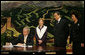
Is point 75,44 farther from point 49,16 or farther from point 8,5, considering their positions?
point 8,5

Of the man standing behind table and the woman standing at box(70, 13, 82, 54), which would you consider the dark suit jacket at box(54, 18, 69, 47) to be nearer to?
the man standing behind table

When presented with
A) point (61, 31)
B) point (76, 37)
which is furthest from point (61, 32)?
point (76, 37)

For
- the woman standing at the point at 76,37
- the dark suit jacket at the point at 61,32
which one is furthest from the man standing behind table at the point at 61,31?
Answer: the woman standing at the point at 76,37

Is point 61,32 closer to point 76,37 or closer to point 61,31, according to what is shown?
point 61,31

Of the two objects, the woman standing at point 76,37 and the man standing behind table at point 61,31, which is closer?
the man standing behind table at point 61,31

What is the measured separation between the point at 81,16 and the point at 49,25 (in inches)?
51.0

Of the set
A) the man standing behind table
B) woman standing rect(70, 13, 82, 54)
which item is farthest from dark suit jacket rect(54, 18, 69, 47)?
woman standing rect(70, 13, 82, 54)

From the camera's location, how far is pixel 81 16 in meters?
6.20

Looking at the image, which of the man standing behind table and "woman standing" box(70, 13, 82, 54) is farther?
"woman standing" box(70, 13, 82, 54)

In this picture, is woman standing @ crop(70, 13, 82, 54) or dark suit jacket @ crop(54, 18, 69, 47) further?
woman standing @ crop(70, 13, 82, 54)

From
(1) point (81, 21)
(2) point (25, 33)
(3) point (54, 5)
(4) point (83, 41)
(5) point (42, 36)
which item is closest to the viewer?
(2) point (25, 33)

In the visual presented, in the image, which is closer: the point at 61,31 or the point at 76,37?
the point at 61,31

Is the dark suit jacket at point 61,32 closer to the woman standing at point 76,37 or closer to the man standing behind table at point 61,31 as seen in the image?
the man standing behind table at point 61,31

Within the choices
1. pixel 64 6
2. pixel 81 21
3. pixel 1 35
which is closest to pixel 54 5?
pixel 64 6
